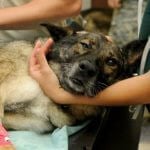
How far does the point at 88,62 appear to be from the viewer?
4.98ft

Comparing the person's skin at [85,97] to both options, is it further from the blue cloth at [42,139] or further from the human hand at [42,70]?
the blue cloth at [42,139]

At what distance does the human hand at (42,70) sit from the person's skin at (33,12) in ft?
0.47

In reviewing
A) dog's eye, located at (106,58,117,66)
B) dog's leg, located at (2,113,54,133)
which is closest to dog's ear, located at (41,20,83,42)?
dog's eye, located at (106,58,117,66)

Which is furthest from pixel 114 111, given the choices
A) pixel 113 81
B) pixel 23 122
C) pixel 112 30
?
pixel 112 30

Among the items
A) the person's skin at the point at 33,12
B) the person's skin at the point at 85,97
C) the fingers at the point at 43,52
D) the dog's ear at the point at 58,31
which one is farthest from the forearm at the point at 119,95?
the person's skin at the point at 33,12

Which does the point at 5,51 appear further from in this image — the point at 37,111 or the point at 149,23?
the point at 149,23

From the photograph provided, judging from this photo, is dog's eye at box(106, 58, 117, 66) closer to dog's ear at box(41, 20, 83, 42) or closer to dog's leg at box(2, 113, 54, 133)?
dog's ear at box(41, 20, 83, 42)

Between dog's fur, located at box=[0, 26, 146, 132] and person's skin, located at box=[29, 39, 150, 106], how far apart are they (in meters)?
0.03

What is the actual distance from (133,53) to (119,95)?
23 cm

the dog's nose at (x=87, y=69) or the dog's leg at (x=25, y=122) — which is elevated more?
the dog's nose at (x=87, y=69)

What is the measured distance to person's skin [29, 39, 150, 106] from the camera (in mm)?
1410

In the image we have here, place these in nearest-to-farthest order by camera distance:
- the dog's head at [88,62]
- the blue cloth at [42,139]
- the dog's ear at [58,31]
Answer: the blue cloth at [42,139]
the dog's head at [88,62]
the dog's ear at [58,31]

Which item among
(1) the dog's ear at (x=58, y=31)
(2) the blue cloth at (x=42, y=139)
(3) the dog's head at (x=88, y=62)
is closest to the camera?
(2) the blue cloth at (x=42, y=139)

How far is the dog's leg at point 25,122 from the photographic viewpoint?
1.55 metres
